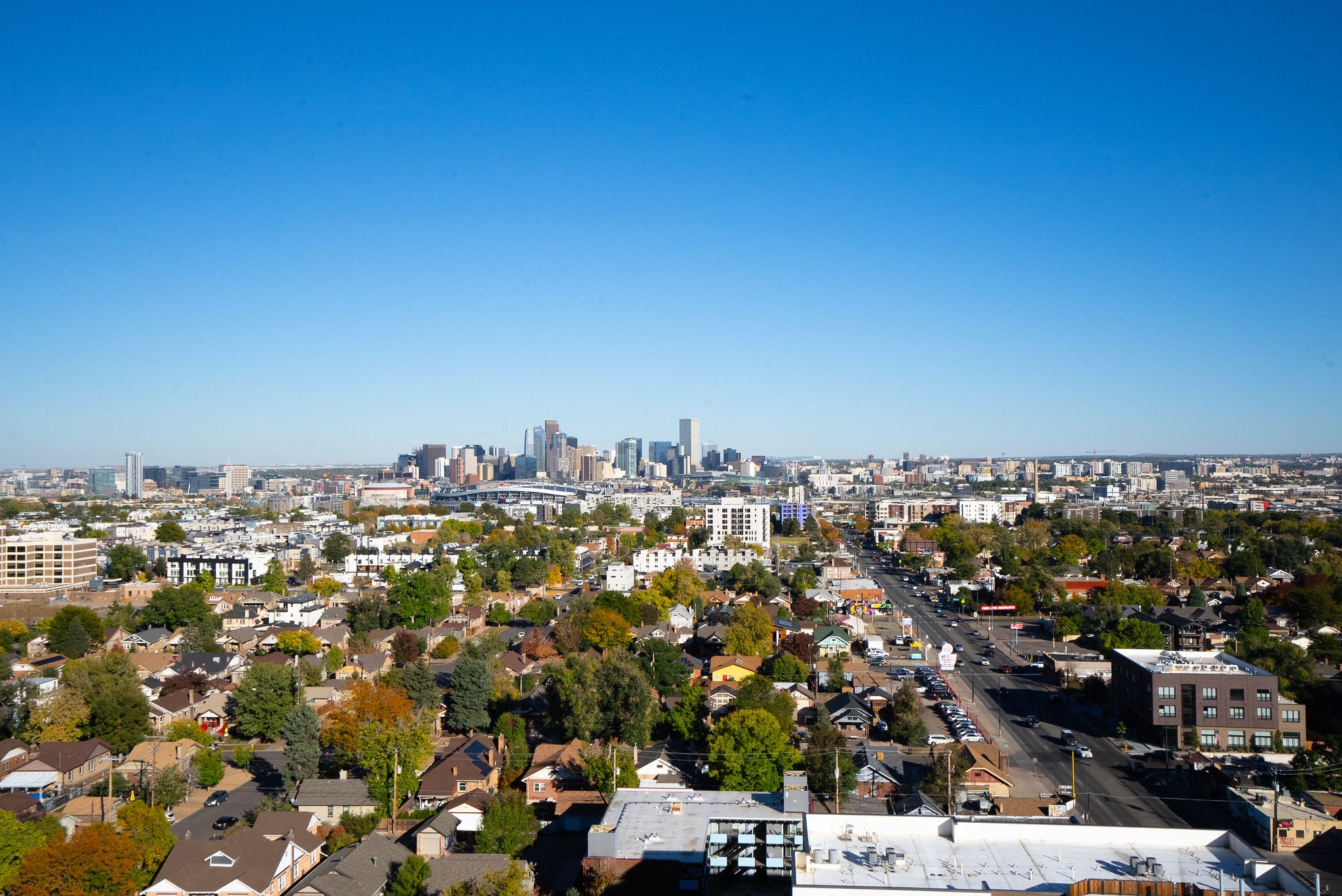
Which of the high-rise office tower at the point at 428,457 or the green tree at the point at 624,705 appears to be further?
the high-rise office tower at the point at 428,457

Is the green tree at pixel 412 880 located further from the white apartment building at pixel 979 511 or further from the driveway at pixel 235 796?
the white apartment building at pixel 979 511

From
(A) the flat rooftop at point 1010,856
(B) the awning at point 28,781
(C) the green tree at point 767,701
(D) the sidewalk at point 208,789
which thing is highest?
(A) the flat rooftop at point 1010,856

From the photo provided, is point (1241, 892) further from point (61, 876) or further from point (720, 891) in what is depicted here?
point (61, 876)

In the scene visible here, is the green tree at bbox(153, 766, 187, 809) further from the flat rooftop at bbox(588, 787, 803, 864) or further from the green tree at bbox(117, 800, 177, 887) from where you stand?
the flat rooftop at bbox(588, 787, 803, 864)

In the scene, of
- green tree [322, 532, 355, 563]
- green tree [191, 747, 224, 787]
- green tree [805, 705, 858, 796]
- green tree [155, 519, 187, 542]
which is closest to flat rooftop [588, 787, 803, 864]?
green tree [805, 705, 858, 796]

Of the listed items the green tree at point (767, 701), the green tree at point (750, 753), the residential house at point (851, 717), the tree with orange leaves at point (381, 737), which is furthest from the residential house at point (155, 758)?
the residential house at point (851, 717)

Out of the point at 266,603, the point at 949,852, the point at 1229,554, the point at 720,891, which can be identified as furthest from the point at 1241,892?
the point at 1229,554
